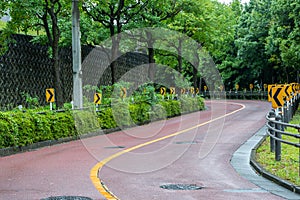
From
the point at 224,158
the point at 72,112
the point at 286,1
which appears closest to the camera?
the point at 224,158

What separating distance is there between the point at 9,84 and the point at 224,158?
45.4 feet

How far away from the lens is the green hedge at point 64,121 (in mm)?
15992

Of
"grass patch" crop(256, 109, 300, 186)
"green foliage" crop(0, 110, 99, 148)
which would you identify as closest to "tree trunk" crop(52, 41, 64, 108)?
"green foliage" crop(0, 110, 99, 148)

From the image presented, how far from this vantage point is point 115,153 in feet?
49.8

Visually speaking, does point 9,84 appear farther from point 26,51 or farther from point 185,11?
point 185,11

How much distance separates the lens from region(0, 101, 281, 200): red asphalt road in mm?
9094

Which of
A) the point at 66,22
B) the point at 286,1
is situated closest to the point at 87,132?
the point at 66,22

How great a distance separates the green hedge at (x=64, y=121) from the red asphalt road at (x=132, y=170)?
625mm

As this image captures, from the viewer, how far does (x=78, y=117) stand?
20703 millimetres

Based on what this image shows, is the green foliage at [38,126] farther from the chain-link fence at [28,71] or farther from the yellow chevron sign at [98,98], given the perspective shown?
the chain-link fence at [28,71]

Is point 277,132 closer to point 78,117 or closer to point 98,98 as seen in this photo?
point 78,117

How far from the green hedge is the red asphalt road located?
2.05 feet

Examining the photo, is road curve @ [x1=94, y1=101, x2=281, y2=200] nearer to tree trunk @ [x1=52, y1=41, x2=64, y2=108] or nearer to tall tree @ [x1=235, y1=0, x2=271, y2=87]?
tree trunk @ [x1=52, y1=41, x2=64, y2=108]

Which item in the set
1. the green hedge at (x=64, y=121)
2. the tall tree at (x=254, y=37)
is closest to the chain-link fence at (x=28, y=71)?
the green hedge at (x=64, y=121)
